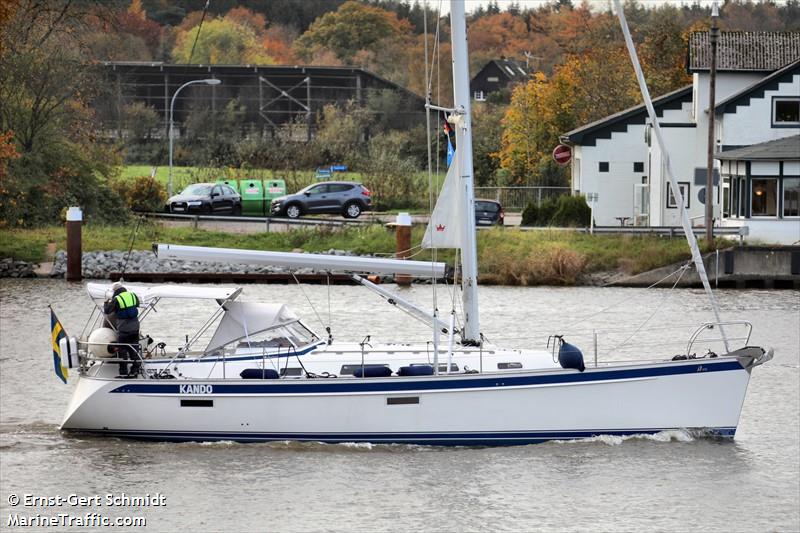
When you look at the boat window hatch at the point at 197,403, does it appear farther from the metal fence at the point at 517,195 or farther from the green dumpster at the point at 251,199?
the metal fence at the point at 517,195

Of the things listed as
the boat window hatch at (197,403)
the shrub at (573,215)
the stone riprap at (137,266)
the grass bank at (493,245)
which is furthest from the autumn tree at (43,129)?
the boat window hatch at (197,403)

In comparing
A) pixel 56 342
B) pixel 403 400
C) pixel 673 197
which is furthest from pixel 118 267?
pixel 403 400

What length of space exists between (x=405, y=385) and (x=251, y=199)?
40.8m

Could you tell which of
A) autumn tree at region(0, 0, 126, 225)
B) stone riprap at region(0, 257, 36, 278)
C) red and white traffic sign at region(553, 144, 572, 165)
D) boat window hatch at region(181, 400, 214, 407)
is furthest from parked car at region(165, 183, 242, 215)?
boat window hatch at region(181, 400, 214, 407)

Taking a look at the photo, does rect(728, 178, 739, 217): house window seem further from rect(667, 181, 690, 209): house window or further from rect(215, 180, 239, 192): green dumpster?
rect(215, 180, 239, 192): green dumpster

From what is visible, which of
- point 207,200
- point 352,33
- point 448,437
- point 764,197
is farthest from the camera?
point 352,33

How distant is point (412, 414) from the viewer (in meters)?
26.0

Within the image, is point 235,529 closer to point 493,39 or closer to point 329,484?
point 329,484

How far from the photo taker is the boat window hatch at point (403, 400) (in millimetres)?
25859

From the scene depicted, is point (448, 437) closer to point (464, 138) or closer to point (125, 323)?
point (464, 138)

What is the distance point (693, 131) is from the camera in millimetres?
59812

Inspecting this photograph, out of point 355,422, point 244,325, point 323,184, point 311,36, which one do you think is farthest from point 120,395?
point 311,36

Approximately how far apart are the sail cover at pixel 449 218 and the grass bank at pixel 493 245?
23637 mm

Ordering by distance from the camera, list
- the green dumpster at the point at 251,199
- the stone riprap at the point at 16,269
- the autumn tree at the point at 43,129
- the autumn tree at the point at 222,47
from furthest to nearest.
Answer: the autumn tree at the point at 222,47
the green dumpster at the point at 251,199
the autumn tree at the point at 43,129
the stone riprap at the point at 16,269
